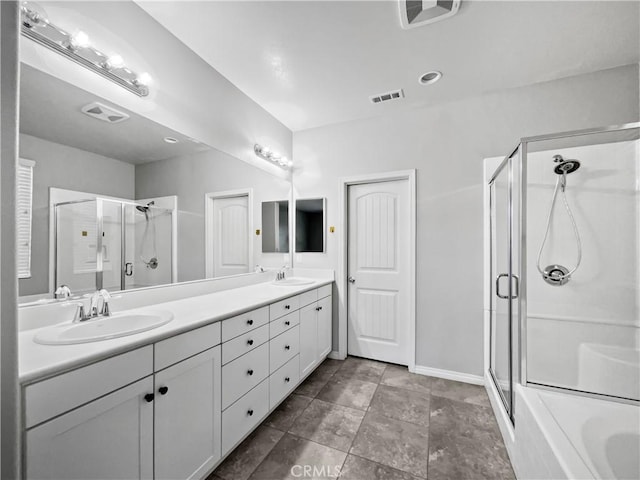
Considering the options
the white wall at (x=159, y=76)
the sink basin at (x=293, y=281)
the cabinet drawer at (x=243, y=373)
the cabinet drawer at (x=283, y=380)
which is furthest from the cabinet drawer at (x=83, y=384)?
the sink basin at (x=293, y=281)

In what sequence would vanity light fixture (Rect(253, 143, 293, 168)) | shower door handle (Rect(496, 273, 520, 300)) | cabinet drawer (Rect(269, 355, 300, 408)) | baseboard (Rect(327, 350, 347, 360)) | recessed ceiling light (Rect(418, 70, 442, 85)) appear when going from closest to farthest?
shower door handle (Rect(496, 273, 520, 300))
cabinet drawer (Rect(269, 355, 300, 408))
recessed ceiling light (Rect(418, 70, 442, 85))
vanity light fixture (Rect(253, 143, 293, 168))
baseboard (Rect(327, 350, 347, 360))

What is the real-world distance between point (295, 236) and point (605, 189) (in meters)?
2.61

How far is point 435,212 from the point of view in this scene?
8.37 ft

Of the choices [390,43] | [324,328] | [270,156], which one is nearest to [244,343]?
[324,328]

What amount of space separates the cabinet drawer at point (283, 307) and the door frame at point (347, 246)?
86 centimetres

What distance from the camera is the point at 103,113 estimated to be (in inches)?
55.7

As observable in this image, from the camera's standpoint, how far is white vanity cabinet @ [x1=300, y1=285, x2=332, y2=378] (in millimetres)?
2293

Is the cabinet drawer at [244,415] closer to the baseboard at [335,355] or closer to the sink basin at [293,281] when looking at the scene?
the sink basin at [293,281]

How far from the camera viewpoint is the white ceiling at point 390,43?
1.56m

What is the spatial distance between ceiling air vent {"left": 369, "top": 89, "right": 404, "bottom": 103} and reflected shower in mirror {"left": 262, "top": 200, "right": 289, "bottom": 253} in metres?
1.38

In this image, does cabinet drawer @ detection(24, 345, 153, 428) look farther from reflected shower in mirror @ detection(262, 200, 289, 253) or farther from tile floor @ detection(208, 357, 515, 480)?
reflected shower in mirror @ detection(262, 200, 289, 253)

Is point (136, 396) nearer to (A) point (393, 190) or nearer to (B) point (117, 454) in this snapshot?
(B) point (117, 454)

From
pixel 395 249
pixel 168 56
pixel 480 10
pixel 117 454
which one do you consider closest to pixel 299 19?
pixel 168 56

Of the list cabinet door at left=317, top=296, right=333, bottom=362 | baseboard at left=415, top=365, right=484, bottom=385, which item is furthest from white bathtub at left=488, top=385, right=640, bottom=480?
cabinet door at left=317, top=296, right=333, bottom=362
